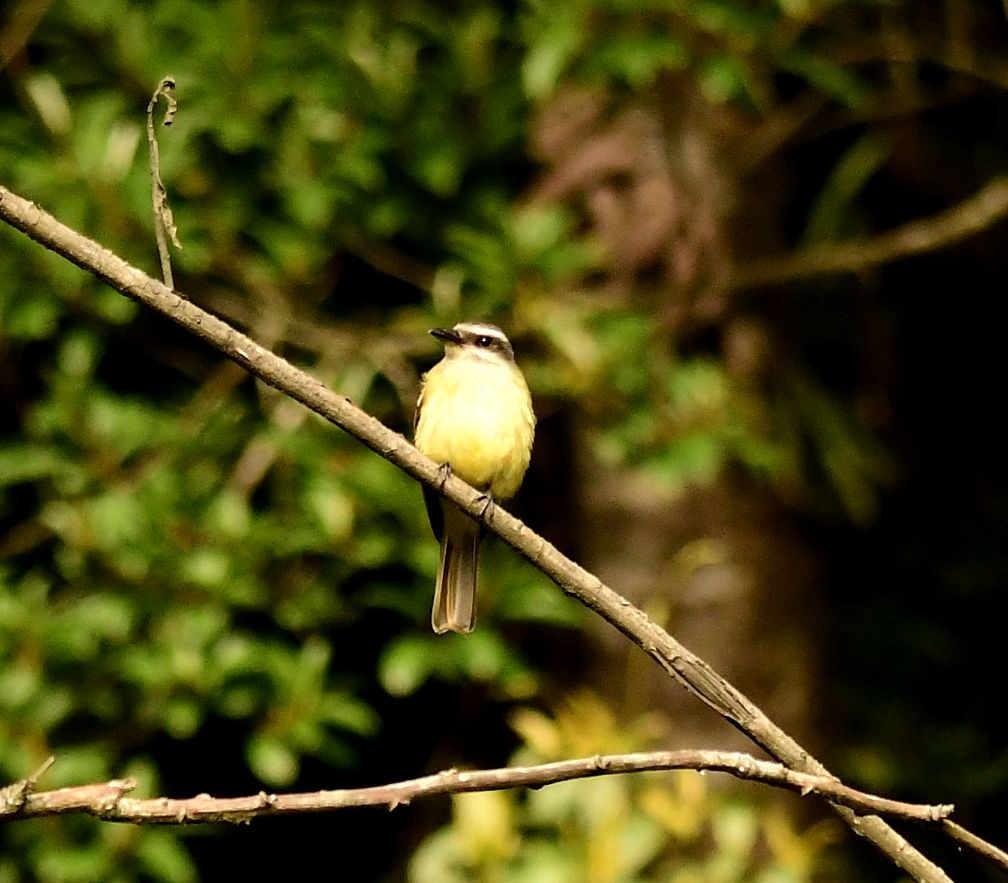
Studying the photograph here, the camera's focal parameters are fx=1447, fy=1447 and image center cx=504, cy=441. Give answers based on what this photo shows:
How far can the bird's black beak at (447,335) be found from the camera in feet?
10.8

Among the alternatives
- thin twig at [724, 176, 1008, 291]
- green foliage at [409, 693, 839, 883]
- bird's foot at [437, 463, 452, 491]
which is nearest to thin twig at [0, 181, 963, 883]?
bird's foot at [437, 463, 452, 491]

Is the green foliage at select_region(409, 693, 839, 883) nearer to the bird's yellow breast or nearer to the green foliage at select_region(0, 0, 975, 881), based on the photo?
the green foliage at select_region(0, 0, 975, 881)

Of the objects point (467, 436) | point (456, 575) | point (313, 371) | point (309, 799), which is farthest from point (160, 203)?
point (313, 371)

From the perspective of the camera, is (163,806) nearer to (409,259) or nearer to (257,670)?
(257,670)

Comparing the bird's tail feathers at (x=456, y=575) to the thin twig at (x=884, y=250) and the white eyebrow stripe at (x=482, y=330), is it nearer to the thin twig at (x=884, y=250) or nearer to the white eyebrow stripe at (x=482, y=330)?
the white eyebrow stripe at (x=482, y=330)

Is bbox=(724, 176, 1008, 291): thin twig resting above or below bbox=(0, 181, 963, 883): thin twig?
above

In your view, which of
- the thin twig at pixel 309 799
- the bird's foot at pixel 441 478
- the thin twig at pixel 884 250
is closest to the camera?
the thin twig at pixel 309 799

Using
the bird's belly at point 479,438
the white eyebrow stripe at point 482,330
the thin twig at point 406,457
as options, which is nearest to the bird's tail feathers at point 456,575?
the bird's belly at point 479,438

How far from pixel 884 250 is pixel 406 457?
8.30ft

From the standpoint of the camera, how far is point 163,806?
1651 mm

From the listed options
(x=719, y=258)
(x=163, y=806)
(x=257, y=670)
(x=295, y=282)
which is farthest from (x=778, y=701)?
(x=163, y=806)

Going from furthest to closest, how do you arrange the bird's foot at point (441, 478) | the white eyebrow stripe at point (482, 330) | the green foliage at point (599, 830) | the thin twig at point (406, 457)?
the green foliage at point (599, 830), the white eyebrow stripe at point (482, 330), the bird's foot at point (441, 478), the thin twig at point (406, 457)

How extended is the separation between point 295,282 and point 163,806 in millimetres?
2638

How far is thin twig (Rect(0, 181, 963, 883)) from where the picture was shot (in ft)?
5.99
